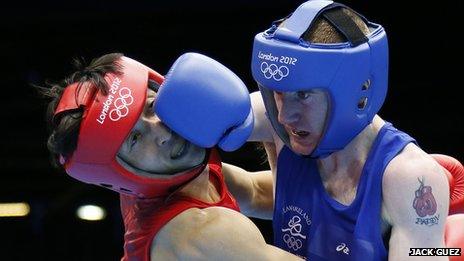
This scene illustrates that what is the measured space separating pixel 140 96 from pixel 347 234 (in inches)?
27.1

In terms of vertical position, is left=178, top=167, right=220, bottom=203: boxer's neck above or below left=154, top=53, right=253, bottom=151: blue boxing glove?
below

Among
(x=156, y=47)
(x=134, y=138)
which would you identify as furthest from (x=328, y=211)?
(x=156, y=47)

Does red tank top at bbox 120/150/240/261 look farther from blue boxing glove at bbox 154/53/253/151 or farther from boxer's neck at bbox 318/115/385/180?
boxer's neck at bbox 318/115/385/180

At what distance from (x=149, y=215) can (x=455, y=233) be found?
0.87m

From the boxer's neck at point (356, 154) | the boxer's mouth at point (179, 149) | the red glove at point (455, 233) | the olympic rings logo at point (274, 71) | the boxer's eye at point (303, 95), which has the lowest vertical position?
the red glove at point (455, 233)

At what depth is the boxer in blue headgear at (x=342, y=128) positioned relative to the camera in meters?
A: 2.50

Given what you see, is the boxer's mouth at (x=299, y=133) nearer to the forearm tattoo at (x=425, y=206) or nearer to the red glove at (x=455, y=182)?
the forearm tattoo at (x=425, y=206)

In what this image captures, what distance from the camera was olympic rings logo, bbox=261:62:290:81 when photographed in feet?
8.29

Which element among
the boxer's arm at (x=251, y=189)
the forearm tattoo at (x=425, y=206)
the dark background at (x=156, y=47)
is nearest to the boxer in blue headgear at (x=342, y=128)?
the forearm tattoo at (x=425, y=206)

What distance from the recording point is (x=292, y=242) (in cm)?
285

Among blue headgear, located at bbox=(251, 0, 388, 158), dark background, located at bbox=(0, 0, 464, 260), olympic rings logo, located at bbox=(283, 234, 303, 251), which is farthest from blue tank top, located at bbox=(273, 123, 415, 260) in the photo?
dark background, located at bbox=(0, 0, 464, 260)

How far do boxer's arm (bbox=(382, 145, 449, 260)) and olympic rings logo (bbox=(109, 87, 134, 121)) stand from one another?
716mm

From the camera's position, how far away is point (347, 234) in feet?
8.75

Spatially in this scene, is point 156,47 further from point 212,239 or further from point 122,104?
point 212,239
